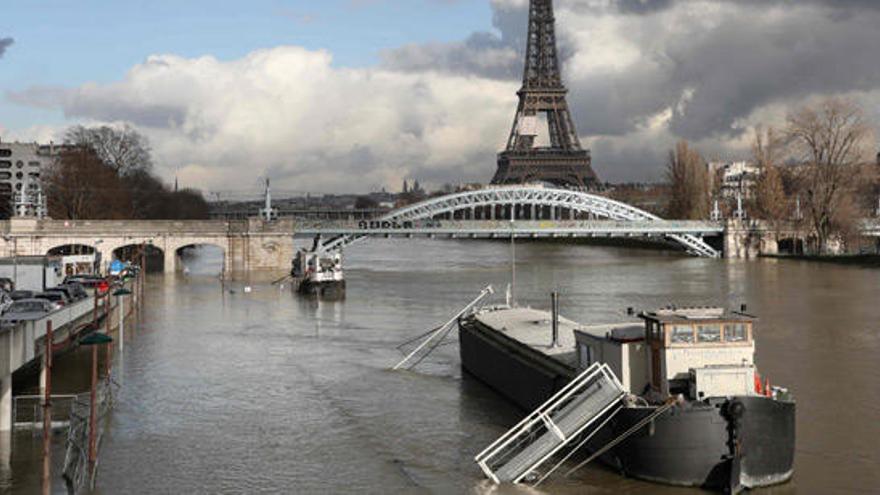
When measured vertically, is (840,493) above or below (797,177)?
below

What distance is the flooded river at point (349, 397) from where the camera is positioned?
13.9m

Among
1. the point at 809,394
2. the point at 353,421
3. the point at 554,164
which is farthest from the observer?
the point at 554,164

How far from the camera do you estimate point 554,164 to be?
10712cm

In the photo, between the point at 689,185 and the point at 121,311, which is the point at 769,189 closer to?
the point at 689,185

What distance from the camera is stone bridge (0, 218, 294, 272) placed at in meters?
53.4

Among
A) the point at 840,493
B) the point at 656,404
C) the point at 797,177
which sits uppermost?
the point at 797,177

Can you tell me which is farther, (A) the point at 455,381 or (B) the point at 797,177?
(B) the point at 797,177

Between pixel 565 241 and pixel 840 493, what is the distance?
336ft

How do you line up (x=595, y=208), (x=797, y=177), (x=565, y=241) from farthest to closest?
(x=565, y=241)
(x=595, y=208)
(x=797, y=177)

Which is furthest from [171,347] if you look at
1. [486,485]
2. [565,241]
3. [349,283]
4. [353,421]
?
[565,241]

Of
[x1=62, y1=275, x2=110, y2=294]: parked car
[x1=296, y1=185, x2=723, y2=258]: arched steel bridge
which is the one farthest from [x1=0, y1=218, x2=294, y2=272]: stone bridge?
[x1=62, y1=275, x2=110, y2=294]: parked car

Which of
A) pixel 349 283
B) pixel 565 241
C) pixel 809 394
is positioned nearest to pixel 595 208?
pixel 349 283

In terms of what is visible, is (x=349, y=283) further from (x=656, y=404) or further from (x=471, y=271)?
(x=656, y=404)

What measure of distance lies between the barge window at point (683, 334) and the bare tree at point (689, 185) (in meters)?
70.1
